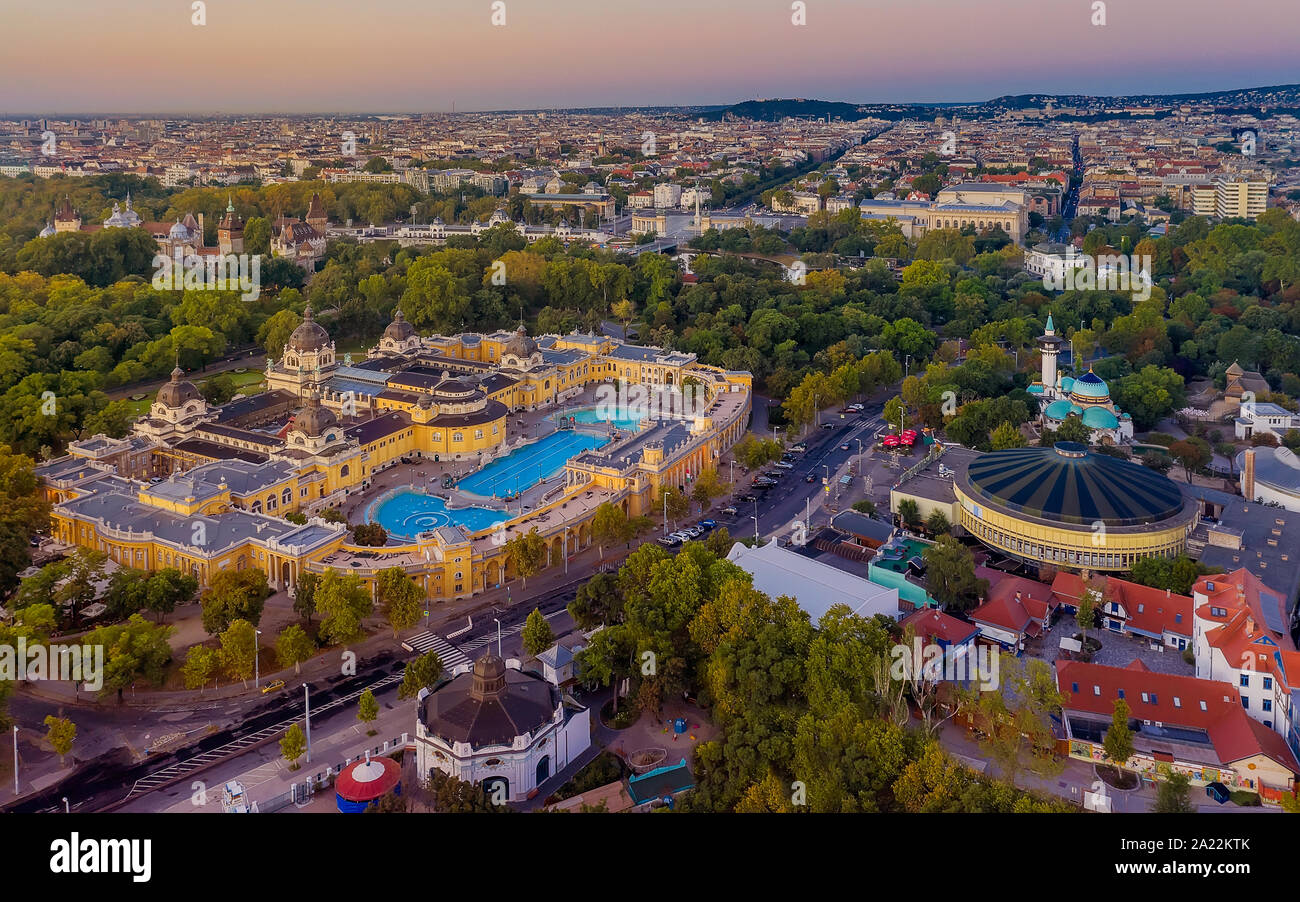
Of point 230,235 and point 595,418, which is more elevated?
point 230,235

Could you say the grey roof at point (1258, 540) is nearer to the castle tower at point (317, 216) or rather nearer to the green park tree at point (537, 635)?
the green park tree at point (537, 635)

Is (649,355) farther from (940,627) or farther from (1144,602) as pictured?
(1144,602)

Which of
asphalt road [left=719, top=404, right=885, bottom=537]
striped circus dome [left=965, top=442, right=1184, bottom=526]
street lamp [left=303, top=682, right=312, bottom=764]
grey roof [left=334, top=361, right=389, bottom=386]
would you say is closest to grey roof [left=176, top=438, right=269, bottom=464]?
grey roof [left=334, top=361, right=389, bottom=386]

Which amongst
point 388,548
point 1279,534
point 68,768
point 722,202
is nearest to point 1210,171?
point 722,202

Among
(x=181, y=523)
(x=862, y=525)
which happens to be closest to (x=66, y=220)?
(x=181, y=523)

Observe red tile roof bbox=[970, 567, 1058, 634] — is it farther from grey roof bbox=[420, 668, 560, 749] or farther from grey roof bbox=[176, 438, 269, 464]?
grey roof bbox=[176, 438, 269, 464]

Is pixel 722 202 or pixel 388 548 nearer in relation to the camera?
pixel 388 548
